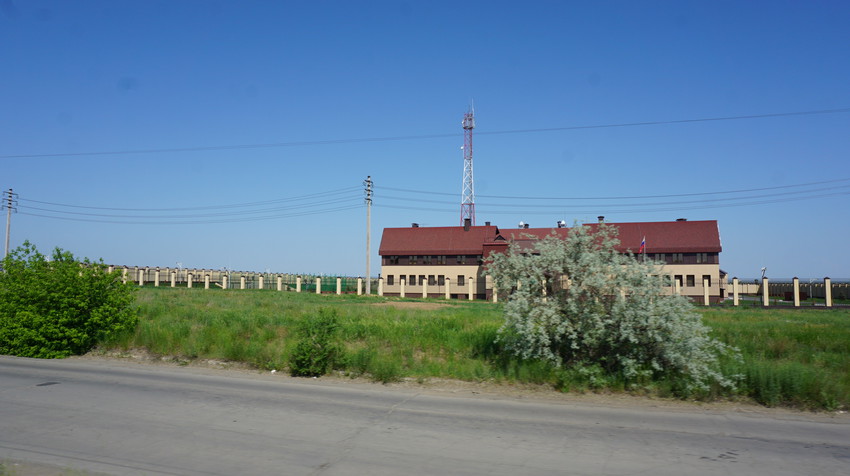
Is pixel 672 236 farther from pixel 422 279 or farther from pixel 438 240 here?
pixel 422 279

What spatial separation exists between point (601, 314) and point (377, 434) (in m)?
5.73

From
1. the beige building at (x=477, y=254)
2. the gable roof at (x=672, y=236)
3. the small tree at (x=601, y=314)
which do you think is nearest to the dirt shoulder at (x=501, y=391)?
the small tree at (x=601, y=314)

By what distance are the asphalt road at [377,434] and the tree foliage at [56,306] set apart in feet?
16.0

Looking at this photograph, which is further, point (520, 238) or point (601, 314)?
point (520, 238)

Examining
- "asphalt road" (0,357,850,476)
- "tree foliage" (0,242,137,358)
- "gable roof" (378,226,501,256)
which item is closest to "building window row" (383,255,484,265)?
"gable roof" (378,226,501,256)

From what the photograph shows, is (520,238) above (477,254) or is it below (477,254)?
above

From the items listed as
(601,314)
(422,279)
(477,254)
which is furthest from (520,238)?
(601,314)

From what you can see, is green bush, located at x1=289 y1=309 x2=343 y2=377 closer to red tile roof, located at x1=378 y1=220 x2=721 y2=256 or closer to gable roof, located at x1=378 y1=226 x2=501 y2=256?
red tile roof, located at x1=378 y1=220 x2=721 y2=256

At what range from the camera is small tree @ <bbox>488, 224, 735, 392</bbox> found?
10.5 metres

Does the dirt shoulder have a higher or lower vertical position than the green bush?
lower

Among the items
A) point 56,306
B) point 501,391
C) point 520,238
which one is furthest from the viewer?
point 520,238

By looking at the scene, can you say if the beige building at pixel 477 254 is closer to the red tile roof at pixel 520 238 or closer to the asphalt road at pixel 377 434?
the red tile roof at pixel 520 238

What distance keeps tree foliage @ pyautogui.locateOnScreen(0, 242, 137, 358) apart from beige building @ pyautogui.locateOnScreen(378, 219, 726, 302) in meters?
38.6

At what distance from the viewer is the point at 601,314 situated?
11.1 m
